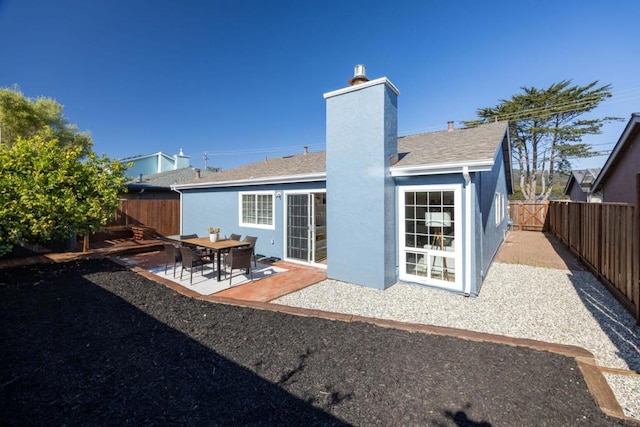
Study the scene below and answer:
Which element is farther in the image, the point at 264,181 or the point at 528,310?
the point at 264,181

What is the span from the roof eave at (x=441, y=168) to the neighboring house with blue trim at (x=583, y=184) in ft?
54.7

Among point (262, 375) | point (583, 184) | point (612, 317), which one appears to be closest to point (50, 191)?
point (262, 375)

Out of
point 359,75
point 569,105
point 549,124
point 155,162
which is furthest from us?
point 155,162

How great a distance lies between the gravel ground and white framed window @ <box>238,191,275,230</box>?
382 cm

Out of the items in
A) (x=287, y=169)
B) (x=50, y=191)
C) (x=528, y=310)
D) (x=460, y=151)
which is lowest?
(x=528, y=310)

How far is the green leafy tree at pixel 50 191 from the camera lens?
713 cm

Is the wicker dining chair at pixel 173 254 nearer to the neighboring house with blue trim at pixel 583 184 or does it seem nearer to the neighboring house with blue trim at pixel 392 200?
the neighboring house with blue trim at pixel 392 200

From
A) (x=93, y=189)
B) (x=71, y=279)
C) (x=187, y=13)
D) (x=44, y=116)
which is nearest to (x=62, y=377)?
(x=71, y=279)

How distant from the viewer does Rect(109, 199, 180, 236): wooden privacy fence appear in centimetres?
1320

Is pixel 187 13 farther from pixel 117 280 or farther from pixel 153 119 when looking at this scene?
pixel 153 119

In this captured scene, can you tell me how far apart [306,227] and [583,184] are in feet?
75.8

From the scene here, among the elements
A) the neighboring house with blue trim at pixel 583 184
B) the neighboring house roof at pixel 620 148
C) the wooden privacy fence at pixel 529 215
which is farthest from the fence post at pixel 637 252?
the wooden privacy fence at pixel 529 215

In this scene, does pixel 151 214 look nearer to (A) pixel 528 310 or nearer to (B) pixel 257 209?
(B) pixel 257 209

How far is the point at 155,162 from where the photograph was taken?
32844 millimetres
